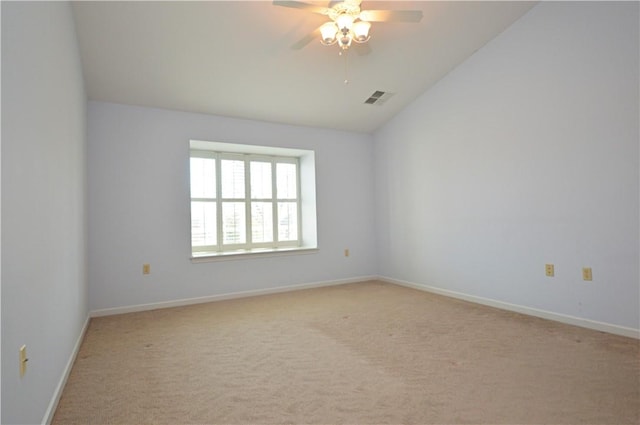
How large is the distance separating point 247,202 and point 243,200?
0.21 ft

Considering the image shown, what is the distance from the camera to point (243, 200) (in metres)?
4.79

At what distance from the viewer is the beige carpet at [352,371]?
5.46 feet

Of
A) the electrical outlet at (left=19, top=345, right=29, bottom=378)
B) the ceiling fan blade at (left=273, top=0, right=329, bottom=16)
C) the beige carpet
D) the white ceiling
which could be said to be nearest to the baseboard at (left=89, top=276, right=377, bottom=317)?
the beige carpet

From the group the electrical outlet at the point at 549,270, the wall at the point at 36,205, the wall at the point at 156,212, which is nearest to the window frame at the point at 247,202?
the wall at the point at 156,212

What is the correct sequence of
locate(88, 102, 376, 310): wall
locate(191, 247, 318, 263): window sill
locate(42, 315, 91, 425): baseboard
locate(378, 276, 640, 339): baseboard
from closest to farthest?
locate(42, 315, 91, 425): baseboard < locate(378, 276, 640, 339): baseboard < locate(88, 102, 376, 310): wall < locate(191, 247, 318, 263): window sill

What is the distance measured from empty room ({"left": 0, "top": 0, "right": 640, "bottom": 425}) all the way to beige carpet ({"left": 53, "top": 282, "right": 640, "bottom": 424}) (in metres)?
0.02

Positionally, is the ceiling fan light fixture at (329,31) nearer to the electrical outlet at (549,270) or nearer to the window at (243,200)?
the window at (243,200)

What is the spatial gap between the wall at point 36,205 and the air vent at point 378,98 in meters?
3.12

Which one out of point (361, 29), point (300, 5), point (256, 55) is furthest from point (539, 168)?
point (256, 55)

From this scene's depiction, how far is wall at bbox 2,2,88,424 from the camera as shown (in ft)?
3.87

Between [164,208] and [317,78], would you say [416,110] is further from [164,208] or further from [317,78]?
[164,208]

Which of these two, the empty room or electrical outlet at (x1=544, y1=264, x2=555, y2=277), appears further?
electrical outlet at (x1=544, y1=264, x2=555, y2=277)

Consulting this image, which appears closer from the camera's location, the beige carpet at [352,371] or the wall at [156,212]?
the beige carpet at [352,371]

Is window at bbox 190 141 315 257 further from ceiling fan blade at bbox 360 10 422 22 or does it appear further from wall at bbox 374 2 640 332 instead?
ceiling fan blade at bbox 360 10 422 22
